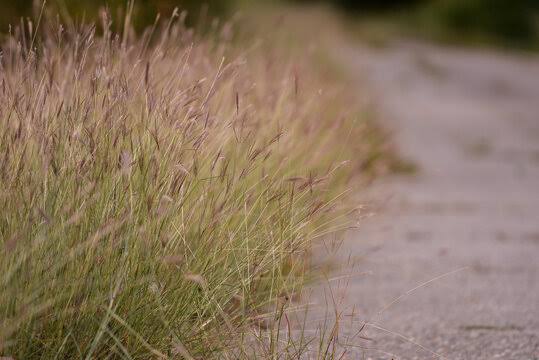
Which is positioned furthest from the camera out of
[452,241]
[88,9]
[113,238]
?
[88,9]

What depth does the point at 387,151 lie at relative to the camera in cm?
779

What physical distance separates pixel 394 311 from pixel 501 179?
4.74m

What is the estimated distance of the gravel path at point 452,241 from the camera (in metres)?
3.18

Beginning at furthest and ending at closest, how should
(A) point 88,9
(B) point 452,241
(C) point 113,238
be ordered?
(A) point 88,9 < (B) point 452,241 < (C) point 113,238

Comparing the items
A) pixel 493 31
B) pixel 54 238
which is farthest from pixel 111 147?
pixel 493 31

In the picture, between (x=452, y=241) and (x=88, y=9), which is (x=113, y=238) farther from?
(x=88, y=9)

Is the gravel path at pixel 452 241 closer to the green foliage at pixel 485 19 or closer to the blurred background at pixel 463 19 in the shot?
the blurred background at pixel 463 19

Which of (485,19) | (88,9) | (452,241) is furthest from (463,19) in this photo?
(452,241)

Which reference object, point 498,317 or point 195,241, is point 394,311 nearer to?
point 498,317

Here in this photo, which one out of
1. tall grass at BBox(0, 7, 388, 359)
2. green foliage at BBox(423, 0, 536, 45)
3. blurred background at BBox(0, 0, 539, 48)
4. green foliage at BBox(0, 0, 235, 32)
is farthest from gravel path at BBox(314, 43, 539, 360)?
green foliage at BBox(423, 0, 536, 45)

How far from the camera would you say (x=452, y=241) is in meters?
5.33

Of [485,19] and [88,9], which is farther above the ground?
[88,9]

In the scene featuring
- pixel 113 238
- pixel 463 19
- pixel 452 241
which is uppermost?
pixel 113 238

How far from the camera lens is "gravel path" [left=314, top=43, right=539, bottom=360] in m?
3.18
